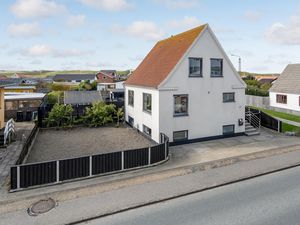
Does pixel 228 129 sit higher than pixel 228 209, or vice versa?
pixel 228 129

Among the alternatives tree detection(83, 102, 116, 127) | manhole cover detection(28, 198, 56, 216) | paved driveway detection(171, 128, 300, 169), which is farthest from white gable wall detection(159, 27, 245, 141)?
manhole cover detection(28, 198, 56, 216)

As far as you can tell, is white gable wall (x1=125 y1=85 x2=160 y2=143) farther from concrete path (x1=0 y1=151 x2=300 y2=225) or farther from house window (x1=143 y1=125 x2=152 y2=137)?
concrete path (x1=0 y1=151 x2=300 y2=225)

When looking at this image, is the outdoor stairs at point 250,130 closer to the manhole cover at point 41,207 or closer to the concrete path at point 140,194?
the concrete path at point 140,194

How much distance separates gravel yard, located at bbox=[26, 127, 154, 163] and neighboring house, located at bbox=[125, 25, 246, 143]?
1685mm

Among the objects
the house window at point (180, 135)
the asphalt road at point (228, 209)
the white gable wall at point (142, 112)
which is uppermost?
the white gable wall at point (142, 112)

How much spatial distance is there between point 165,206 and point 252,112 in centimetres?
1755

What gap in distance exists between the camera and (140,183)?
11258 mm

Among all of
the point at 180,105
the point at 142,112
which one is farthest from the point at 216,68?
the point at 142,112

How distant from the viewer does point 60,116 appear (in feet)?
79.9

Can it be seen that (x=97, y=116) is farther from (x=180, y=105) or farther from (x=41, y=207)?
(x=41, y=207)

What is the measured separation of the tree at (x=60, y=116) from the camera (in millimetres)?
24138

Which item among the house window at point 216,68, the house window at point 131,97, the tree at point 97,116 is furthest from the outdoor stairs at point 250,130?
the tree at point 97,116

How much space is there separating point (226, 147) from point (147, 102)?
673 centimetres

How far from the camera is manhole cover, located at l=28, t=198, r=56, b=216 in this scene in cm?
886
